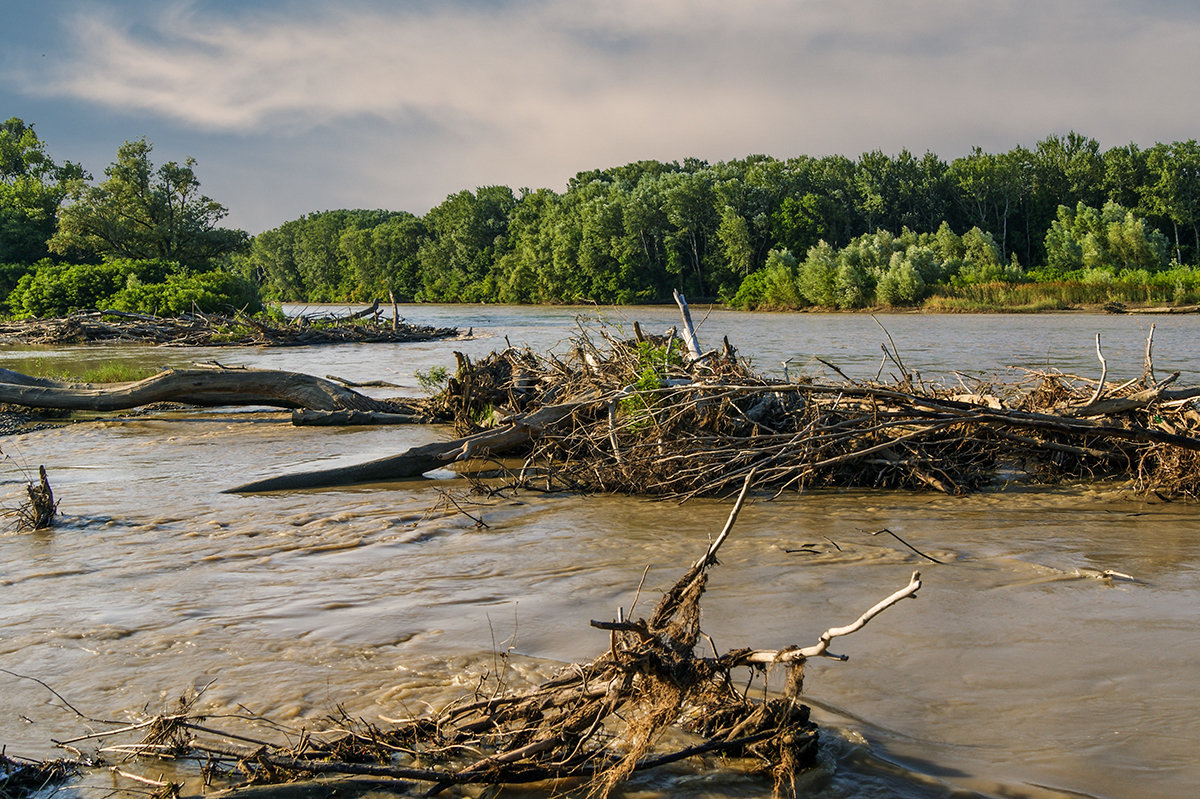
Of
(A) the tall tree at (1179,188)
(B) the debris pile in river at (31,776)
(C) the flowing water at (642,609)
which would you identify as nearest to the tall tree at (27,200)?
(C) the flowing water at (642,609)

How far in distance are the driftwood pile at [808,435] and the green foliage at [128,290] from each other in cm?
2509

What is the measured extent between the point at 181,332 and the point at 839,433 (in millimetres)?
24801

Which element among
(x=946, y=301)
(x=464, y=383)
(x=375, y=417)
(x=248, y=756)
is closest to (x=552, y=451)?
(x=464, y=383)

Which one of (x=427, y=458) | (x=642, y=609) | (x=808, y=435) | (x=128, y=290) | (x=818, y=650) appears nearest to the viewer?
(x=818, y=650)

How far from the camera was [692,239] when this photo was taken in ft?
241

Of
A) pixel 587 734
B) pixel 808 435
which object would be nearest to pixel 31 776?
pixel 587 734

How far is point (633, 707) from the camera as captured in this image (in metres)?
2.55

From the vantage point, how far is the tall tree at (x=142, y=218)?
37.2 metres

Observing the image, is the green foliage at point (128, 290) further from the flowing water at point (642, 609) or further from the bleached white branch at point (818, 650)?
the bleached white branch at point (818, 650)

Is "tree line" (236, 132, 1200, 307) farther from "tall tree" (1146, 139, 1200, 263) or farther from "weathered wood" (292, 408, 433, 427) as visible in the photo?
"weathered wood" (292, 408, 433, 427)

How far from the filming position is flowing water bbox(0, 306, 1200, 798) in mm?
2959

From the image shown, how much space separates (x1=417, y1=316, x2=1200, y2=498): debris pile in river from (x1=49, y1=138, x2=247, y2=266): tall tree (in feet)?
120

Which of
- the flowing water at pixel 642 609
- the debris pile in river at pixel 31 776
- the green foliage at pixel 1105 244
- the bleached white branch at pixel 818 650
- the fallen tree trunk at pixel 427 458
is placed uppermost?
the green foliage at pixel 1105 244

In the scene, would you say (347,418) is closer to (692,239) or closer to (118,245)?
(118,245)
